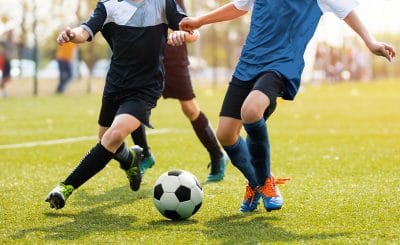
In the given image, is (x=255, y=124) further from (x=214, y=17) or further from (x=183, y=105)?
(x=183, y=105)

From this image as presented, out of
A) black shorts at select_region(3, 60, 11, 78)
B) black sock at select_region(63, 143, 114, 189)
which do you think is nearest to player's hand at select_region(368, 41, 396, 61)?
black sock at select_region(63, 143, 114, 189)

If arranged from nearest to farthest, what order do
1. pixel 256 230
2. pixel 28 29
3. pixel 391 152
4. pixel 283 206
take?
1. pixel 256 230
2. pixel 283 206
3. pixel 391 152
4. pixel 28 29

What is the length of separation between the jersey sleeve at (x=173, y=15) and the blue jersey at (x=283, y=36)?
665 millimetres

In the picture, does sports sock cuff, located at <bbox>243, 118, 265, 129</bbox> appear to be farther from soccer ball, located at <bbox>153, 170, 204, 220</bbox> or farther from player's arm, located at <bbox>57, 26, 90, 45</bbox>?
player's arm, located at <bbox>57, 26, 90, 45</bbox>

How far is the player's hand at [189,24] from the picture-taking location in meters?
6.04

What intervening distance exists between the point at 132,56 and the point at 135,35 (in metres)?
0.17

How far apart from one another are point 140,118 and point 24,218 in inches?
42.8

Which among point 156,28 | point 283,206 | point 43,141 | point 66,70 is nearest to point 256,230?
point 283,206

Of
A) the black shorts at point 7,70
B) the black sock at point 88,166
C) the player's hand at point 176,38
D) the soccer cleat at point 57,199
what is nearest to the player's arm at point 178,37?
the player's hand at point 176,38

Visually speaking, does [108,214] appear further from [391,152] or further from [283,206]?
[391,152]

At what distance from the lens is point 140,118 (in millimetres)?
6055

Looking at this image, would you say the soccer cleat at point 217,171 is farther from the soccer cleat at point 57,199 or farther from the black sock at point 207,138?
the soccer cleat at point 57,199

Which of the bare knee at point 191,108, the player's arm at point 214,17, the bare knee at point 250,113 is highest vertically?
the player's arm at point 214,17

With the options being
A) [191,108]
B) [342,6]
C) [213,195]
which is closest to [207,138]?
[191,108]
